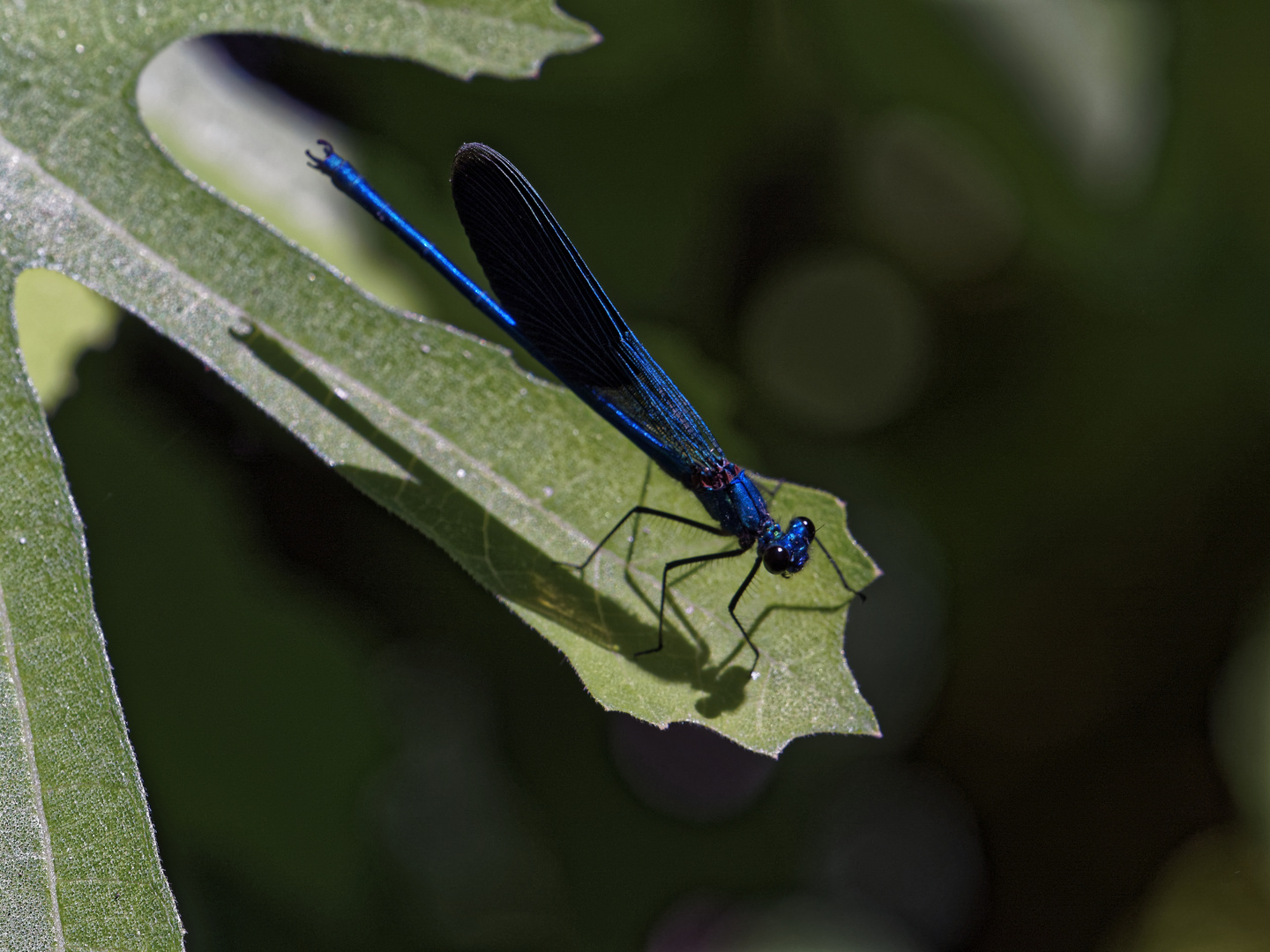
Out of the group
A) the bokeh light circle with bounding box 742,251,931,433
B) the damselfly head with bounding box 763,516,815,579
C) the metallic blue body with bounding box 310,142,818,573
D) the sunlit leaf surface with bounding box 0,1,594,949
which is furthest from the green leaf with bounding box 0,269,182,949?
the bokeh light circle with bounding box 742,251,931,433

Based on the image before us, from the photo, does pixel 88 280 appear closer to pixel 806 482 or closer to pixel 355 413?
pixel 355 413

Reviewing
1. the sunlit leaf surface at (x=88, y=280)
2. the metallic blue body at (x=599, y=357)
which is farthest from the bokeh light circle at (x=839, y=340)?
the sunlit leaf surface at (x=88, y=280)

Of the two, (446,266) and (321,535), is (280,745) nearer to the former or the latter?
(321,535)

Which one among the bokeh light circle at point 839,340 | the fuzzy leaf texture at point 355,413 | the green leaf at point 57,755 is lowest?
the green leaf at point 57,755

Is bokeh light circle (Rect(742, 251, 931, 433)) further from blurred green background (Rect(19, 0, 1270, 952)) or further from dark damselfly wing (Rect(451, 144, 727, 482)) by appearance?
dark damselfly wing (Rect(451, 144, 727, 482))

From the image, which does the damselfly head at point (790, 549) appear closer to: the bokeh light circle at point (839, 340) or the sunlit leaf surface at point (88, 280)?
the bokeh light circle at point (839, 340)

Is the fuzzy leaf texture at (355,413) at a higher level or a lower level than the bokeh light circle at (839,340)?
lower

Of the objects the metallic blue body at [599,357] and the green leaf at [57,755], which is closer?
the green leaf at [57,755]
